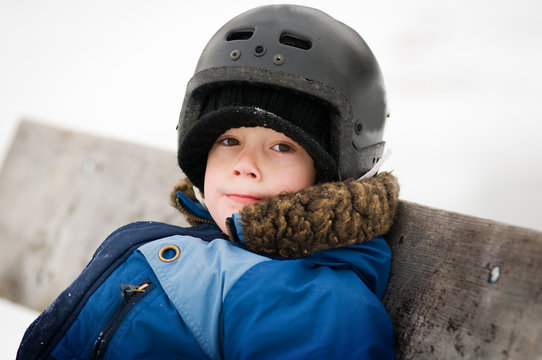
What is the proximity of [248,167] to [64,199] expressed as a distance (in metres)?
1.37

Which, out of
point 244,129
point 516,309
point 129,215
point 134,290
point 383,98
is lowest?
point 129,215

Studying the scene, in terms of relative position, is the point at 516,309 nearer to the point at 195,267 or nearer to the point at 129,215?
the point at 195,267

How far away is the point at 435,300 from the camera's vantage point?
1.00 m

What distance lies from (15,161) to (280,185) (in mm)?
1699

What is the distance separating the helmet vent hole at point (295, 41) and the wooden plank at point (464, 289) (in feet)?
1.56

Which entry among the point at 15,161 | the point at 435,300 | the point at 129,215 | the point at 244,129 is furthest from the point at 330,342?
the point at 15,161

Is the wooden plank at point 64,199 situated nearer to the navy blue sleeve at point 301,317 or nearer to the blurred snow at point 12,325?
the blurred snow at point 12,325

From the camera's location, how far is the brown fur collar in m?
1.07

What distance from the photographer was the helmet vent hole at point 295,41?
1.23m

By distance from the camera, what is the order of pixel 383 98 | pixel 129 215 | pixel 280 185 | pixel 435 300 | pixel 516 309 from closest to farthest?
pixel 516 309 < pixel 435 300 < pixel 280 185 < pixel 383 98 < pixel 129 215

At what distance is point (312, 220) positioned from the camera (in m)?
1.07

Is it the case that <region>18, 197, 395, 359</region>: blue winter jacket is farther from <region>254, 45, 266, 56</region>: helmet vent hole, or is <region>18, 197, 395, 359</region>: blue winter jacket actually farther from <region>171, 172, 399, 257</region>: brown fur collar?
<region>254, 45, 266, 56</region>: helmet vent hole

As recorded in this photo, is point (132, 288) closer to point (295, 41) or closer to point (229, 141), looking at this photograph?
point (229, 141)

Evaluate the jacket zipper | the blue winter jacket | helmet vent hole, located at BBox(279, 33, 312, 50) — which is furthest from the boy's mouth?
helmet vent hole, located at BBox(279, 33, 312, 50)
